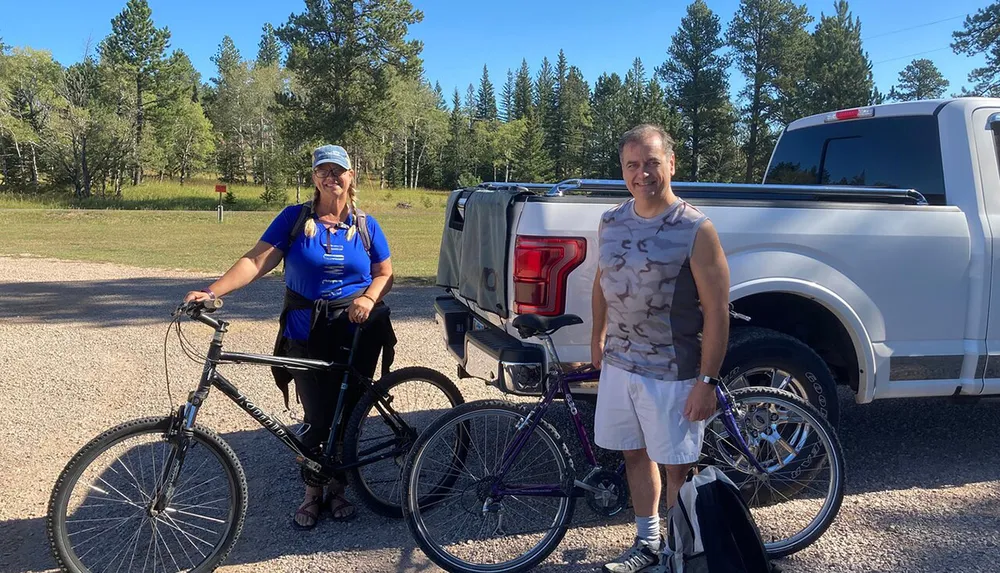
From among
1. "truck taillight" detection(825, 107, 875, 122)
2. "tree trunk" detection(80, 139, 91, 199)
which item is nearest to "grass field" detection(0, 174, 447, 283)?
"tree trunk" detection(80, 139, 91, 199)

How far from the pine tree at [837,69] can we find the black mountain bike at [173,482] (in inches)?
2036

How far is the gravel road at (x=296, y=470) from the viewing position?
322 centimetres

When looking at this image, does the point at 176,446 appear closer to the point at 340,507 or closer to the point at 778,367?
the point at 340,507

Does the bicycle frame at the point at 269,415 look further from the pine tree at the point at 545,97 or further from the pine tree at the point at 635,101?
the pine tree at the point at 545,97

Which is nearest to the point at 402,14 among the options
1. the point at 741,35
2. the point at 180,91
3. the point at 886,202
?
the point at 180,91

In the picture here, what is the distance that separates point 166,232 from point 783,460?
89.2 ft

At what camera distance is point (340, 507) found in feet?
11.8

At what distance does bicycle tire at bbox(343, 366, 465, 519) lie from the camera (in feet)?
11.6

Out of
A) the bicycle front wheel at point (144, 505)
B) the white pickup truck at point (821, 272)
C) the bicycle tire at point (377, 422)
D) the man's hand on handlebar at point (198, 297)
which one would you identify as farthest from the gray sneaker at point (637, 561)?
the man's hand on handlebar at point (198, 297)

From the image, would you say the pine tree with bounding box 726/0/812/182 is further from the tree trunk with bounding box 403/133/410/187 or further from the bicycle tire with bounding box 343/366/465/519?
the bicycle tire with bounding box 343/366/465/519

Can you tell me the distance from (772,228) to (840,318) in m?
0.63

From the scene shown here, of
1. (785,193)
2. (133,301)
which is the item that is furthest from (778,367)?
(133,301)

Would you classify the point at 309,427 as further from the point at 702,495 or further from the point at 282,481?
the point at 702,495

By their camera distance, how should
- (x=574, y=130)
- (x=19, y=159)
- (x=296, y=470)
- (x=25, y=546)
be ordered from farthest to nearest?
(x=574, y=130)
(x=19, y=159)
(x=296, y=470)
(x=25, y=546)
